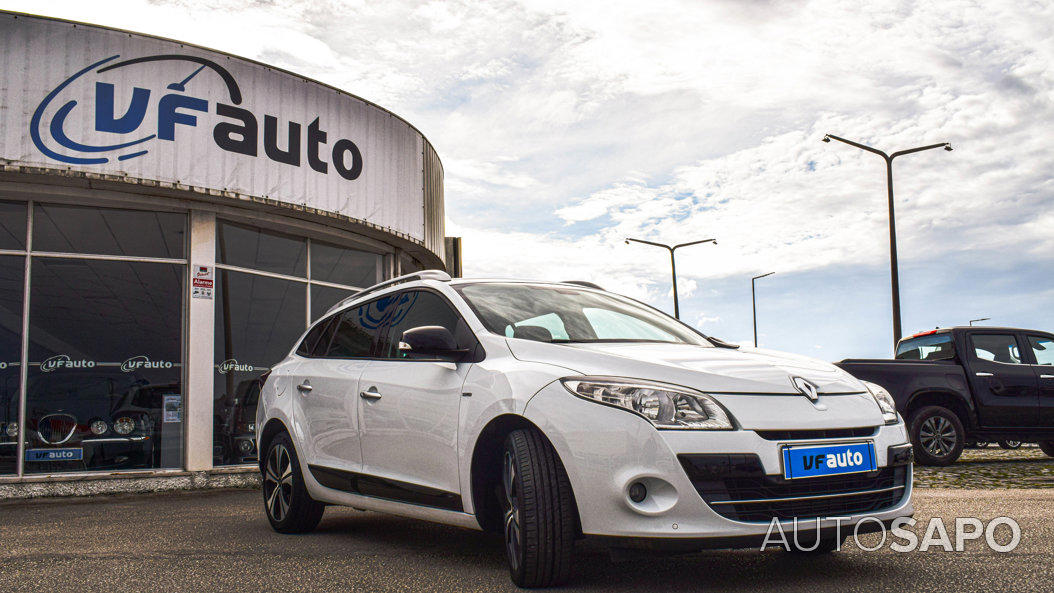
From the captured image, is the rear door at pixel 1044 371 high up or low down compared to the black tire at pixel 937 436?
up

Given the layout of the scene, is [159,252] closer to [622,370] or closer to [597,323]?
[597,323]

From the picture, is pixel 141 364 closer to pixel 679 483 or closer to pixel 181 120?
pixel 181 120

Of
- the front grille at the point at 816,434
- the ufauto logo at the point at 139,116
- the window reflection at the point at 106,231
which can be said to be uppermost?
the ufauto logo at the point at 139,116

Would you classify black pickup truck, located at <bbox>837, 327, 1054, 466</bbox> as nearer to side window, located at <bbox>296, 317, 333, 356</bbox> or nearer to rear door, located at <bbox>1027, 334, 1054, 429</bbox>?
rear door, located at <bbox>1027, 334, 1054, 429</bbox>

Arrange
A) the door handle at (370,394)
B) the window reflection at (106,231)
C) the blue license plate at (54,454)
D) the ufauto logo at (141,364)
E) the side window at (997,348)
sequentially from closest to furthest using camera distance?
the door handle at (370,394) → the blue license plate at (54,454) → the window reflection at (106,231) → the ufauto logo at (141,364) → the side window at (997,348)

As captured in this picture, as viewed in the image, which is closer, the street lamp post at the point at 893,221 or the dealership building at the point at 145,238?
the dealership building at the point at 145,238

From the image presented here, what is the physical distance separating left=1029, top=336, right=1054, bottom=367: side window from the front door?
32.1ft

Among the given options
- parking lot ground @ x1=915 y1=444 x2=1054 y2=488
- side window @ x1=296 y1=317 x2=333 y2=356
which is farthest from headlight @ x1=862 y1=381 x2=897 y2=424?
parking lot ground @ x1=915 y1=444 x2=1054 y2=488

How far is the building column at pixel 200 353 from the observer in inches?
440

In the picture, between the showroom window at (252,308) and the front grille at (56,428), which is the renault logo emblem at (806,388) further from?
the front grille at (56,428)

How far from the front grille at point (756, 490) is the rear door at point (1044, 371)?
31.1ft

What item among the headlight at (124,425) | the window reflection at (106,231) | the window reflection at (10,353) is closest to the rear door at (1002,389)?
the window reflection at (106,231)

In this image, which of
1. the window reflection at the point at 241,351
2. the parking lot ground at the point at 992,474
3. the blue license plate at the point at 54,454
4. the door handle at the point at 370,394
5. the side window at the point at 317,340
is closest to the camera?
the door handle at the point at 370,394

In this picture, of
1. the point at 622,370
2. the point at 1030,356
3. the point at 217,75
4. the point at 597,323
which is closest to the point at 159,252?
the point at 217,75
